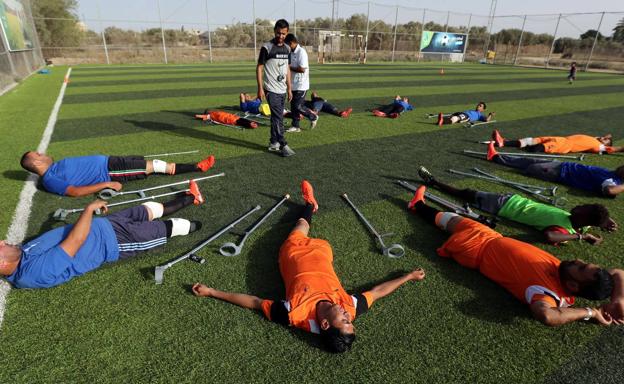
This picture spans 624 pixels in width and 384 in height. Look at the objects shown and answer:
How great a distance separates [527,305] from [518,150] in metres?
6.09

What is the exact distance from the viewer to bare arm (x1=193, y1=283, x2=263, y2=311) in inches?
129

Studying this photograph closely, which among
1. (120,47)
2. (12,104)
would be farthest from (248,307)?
(120,47)

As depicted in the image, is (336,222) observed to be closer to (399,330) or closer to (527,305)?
(399,330)

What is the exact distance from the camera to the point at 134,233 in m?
3.98

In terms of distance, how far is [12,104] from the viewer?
12500 millimetres

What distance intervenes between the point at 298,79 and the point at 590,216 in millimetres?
7022

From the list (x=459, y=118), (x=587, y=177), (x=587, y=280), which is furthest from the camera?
(x=459, y=118)

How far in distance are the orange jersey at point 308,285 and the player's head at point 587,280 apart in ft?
5.93

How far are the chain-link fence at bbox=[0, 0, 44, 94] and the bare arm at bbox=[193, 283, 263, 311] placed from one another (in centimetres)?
1717

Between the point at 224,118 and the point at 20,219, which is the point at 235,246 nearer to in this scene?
the point at 20,219

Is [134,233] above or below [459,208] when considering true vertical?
above

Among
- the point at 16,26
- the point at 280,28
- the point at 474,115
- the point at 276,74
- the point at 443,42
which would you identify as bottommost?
the point at 474,115

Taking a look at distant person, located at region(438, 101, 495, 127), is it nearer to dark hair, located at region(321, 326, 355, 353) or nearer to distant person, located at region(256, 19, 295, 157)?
distant person, located at region(256, 19, 295, 157)

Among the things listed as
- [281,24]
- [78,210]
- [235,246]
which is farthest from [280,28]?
[78,210]
